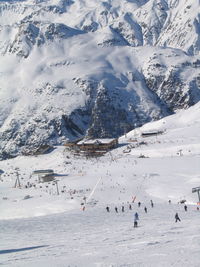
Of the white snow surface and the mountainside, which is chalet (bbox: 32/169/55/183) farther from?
the mountainside

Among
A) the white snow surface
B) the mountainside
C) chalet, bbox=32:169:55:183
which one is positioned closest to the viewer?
the white snow surface

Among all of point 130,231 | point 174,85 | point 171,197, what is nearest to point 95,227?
point 130,231

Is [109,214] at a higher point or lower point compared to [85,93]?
lower

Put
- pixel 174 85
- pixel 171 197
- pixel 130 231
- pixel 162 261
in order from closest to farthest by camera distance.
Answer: pixel 162 261
pixel 130 231
pixel 171 197
pixel 174 85

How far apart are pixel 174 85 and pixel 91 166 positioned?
123336 millimetres

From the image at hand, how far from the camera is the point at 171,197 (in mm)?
40844

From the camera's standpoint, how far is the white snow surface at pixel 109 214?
17.5 metres

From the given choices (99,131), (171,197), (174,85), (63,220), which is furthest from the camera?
(174,85)

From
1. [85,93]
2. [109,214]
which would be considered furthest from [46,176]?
[85,93]

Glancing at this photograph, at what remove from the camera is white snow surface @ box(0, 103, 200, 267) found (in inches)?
688

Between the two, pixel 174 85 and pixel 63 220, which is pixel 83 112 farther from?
pixel 63 220

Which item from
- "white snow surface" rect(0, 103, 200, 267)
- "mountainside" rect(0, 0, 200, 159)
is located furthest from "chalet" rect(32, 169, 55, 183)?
"mountainside" rect(0, 0, 200, 159)

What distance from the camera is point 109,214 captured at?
33.3 meters

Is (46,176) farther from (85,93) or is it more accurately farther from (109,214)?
(85,93)
